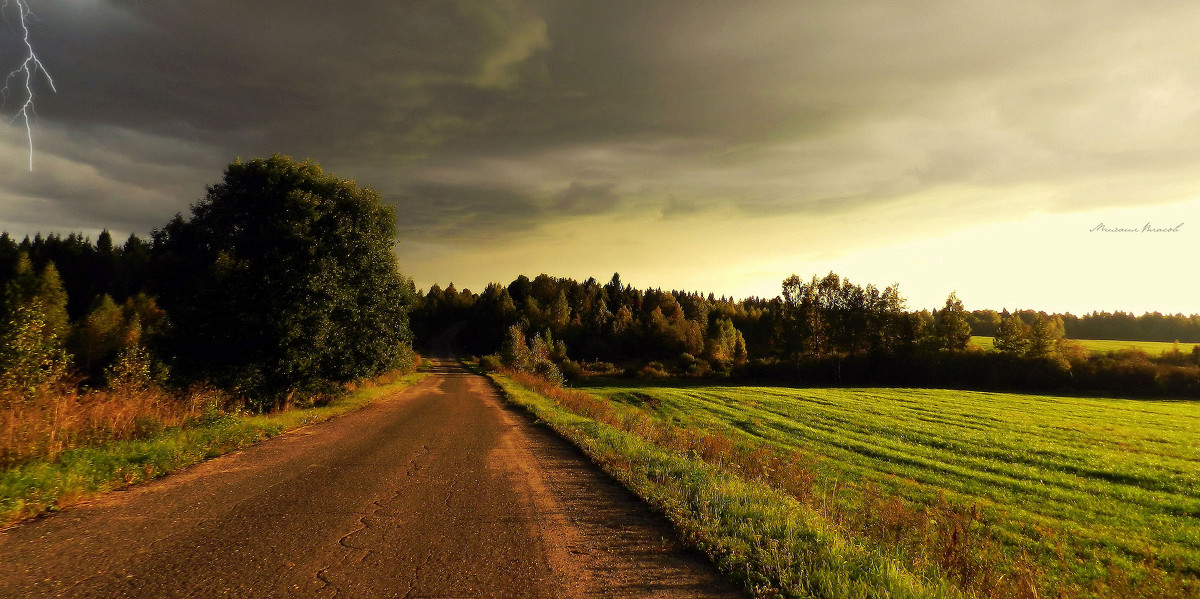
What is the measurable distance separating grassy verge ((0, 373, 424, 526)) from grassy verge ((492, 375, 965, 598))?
854cm

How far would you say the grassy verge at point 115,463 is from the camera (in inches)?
267

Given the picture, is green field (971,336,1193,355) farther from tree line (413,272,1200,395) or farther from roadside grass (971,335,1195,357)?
tree line (413,272,1200,395)

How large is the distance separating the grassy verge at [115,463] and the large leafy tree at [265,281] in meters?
3.96

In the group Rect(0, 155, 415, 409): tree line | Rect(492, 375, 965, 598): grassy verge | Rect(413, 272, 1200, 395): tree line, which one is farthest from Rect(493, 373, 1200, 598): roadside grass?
Rect(413, 272, 1200, 395): tree line

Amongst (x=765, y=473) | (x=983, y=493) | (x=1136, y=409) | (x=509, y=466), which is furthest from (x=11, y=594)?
(x=1136, y=409)

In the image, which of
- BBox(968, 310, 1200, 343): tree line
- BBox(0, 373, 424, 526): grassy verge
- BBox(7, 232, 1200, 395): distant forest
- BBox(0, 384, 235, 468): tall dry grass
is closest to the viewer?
BBox(0, 373, 424, 526): grassy verge

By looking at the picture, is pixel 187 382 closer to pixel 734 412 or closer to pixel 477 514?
pixel 477 514

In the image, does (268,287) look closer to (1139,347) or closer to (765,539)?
(765,539)

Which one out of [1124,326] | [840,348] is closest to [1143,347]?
[840,348]

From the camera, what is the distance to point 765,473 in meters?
11.7

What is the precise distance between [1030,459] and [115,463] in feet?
101

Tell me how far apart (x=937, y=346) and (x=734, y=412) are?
48.6 meters

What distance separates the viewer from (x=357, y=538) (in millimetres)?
6109

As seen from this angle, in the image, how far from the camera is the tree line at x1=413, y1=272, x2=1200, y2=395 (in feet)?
179
